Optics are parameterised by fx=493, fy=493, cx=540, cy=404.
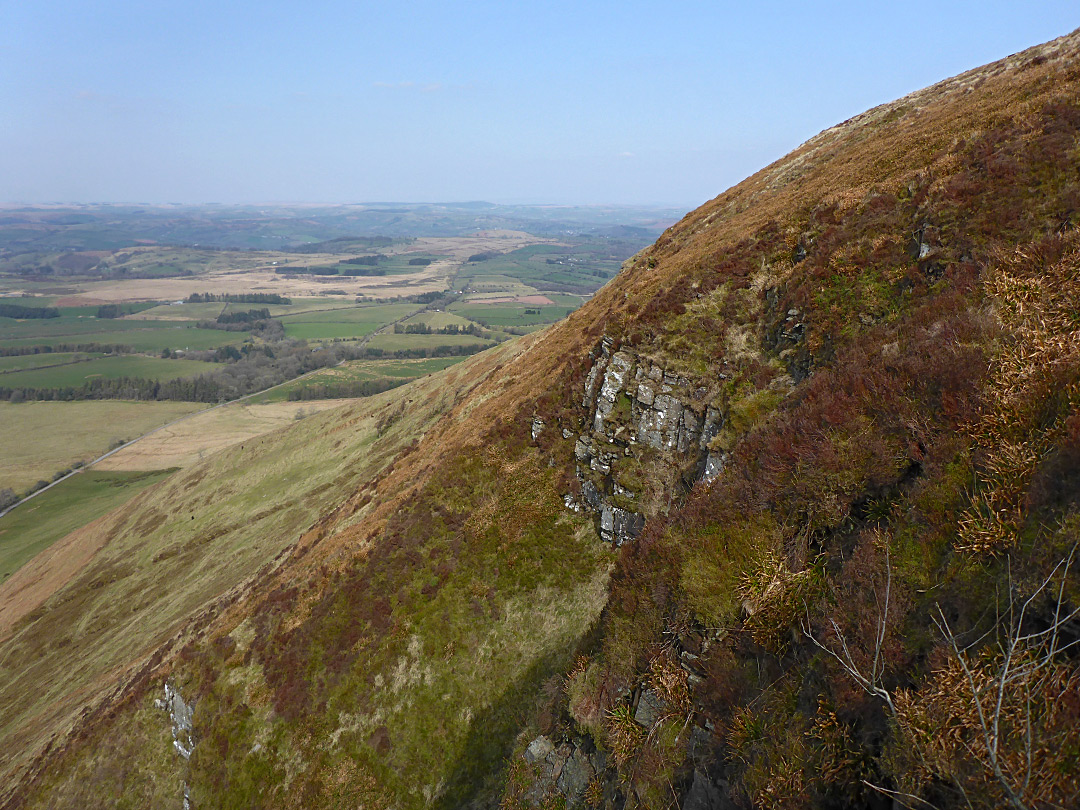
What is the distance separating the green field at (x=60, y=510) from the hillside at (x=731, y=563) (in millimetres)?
65636

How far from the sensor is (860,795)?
766 centimetres

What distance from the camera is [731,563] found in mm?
11984

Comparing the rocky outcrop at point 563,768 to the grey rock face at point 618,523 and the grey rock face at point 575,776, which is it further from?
the grey rock face at point 618,523

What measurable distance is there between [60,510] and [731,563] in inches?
6276

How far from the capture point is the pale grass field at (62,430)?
451ft

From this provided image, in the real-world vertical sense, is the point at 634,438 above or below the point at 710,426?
below

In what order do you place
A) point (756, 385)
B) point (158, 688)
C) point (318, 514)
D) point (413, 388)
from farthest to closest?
point (413, 388) → point (318, 514) → point (158, 688) → point (756, 385)

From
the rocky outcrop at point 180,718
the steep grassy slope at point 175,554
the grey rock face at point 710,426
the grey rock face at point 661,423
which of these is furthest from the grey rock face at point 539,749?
the steep grassy slope at point 175,554

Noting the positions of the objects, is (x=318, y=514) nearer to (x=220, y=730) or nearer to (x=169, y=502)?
(x=220, y=730)

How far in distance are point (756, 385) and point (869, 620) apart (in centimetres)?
1487

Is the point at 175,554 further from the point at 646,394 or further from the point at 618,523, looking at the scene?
the point at 646,394

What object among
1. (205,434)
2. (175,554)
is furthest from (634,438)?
(205,434)

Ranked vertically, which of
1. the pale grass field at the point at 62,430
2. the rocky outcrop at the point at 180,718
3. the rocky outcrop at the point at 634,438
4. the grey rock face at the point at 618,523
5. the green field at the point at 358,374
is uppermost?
the rocky outcrop at the point at 634,438

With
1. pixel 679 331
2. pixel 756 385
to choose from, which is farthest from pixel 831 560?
pixel 679 331
